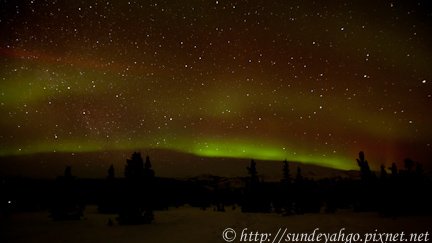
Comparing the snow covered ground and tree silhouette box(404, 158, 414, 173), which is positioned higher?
tree silhouette box(404, 158, 414, 173)

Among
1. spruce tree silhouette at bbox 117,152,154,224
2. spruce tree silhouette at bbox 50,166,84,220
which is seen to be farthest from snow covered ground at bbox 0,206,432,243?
spruce tree silhouette at bbox 50,166,84,220

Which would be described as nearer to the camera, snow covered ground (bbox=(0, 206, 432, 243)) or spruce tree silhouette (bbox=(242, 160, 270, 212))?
snow covered ground (bbox=(0, 206, 432, 243))

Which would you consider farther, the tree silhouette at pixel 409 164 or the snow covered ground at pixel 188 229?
the tree silhouette at pixel 409 164

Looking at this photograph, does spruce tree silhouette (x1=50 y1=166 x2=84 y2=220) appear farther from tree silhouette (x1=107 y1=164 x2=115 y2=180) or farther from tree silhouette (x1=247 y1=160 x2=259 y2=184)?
tree silhouette (x1=247 y1=160 x2=259 y2=184)

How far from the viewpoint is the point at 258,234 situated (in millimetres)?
16578

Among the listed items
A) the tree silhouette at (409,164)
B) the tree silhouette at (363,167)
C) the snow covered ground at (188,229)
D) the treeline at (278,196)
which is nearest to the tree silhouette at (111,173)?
the treeline at (278,196)

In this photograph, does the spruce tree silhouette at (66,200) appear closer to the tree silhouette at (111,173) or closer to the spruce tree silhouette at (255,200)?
the tree silhouette at (111,173)

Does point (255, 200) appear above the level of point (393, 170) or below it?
below

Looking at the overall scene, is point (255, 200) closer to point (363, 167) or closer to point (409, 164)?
point (363, 167)

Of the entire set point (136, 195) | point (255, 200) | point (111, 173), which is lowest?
point (255, 200)

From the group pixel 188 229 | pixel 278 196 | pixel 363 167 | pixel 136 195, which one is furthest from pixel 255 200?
pixel 188 229

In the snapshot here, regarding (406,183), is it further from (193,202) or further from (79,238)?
(193,202)

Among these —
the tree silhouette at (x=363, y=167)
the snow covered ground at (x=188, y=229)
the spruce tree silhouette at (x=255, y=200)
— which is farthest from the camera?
the spruce tree silhouette at (x=255, y=200)

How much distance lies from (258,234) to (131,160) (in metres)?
16.0
